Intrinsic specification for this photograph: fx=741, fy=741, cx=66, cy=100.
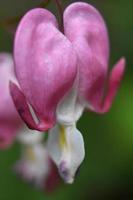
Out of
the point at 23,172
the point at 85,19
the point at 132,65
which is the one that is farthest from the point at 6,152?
the point at 85,19

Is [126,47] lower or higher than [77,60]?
lower

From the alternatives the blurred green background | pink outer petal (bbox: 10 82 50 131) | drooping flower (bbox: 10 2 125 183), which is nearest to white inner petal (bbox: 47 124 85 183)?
drooping flower (bbox: 10 2 125 183)

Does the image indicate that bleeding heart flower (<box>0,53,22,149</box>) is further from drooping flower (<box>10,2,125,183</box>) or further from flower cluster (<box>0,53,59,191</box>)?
drooping flower (<box>10,2,125,183</box>)

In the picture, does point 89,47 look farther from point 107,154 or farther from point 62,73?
point 107,154

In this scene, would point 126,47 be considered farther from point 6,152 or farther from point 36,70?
point 36,70

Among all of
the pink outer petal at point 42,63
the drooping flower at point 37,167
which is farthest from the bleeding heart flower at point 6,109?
the pink outer petal at point 42,63

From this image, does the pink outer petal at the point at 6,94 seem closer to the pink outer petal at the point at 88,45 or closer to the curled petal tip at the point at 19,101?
the pink outer petal at the point at 88,45
